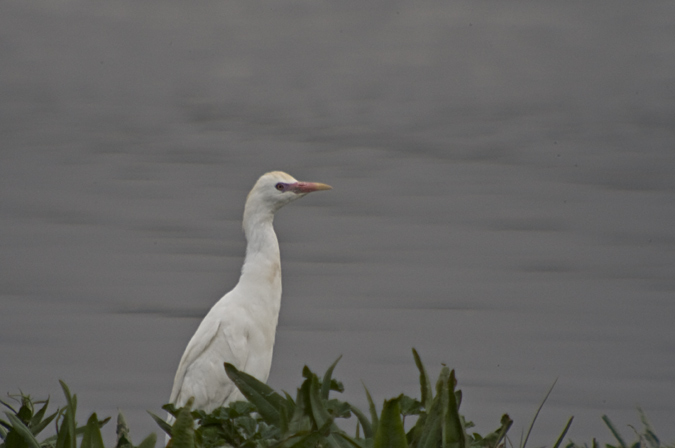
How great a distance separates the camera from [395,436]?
54.1 inches

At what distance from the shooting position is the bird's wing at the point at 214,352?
13.8 feet

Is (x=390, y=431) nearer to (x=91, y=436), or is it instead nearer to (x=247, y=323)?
(x=91, y=436)

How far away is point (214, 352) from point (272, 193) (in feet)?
3.07

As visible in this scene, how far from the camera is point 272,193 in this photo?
4.52 metres

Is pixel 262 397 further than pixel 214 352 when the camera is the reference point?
No

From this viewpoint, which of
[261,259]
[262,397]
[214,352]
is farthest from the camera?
[261,259]

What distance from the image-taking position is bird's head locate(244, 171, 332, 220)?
4.52 metres

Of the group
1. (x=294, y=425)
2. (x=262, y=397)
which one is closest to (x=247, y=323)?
(x=262, y=397)

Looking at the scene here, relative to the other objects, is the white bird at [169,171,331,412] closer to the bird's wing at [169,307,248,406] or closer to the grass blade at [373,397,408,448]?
the bird's wing at [169,307,248,406]

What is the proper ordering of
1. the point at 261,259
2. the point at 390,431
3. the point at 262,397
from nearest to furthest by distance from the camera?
the point at 390,431 < the point at 262,397 < the point at 261,259

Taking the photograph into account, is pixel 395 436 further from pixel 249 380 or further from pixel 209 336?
pixel 209 336

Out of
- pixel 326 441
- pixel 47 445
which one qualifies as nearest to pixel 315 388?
pixel 326 441

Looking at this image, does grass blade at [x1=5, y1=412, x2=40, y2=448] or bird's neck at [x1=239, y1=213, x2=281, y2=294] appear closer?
grass blade at [x1=5, y1=412, x2=40, y2=448]

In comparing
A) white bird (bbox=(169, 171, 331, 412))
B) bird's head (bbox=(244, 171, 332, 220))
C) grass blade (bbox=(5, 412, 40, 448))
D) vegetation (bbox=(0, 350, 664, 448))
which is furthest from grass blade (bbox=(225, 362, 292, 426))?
bird's head (bbox=(244, 171, 332, 220))
